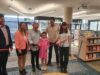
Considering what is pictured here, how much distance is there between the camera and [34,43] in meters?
4.29

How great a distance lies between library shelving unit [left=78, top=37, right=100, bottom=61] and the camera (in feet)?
20.1

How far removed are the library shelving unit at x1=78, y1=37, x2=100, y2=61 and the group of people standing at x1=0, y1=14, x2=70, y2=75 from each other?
1.74 m

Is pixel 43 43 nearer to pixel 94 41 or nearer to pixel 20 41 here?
pixel 20 41

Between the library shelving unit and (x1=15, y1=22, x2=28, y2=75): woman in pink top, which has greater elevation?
(x1=15, y1=22, x2=28, y2=75): woman in pink top

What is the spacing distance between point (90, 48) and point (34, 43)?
2.97 meters

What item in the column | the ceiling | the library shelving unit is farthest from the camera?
the column

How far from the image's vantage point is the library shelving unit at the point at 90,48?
6125 millimetres

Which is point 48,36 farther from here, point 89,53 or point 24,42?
point 89,53

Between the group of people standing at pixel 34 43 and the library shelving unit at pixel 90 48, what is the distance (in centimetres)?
174

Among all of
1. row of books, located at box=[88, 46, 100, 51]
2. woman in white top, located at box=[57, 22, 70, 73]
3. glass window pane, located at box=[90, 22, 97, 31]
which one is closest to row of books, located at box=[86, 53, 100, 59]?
row of books, located at box=[88, 46, 100, 51]

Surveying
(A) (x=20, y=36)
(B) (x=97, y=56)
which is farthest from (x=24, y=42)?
(B) (x=97, y=56)

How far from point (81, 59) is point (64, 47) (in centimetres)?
221

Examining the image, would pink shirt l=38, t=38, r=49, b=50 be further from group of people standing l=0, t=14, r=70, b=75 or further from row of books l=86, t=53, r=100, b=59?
row of books l=86, t=53, r=100, b=59

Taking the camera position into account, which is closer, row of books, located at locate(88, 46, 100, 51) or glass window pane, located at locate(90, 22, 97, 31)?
row of books, located at locate(88, 46, 100, 51)
